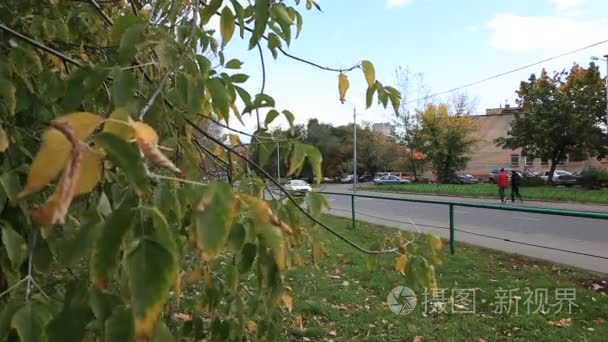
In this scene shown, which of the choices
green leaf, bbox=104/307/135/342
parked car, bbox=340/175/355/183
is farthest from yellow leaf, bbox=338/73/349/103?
parked car, bbox=340/175/355/183

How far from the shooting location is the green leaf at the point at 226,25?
1338 mm

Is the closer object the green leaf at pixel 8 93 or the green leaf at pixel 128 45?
the green leaf at pixel 128 45

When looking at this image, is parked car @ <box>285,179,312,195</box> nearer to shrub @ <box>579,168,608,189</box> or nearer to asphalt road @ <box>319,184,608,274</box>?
asphalt road @ <box>319,184,608,274</box>

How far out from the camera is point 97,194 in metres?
1.35

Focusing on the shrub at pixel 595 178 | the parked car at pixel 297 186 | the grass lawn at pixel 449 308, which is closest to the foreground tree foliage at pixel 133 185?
the parked car at pixel 297 186

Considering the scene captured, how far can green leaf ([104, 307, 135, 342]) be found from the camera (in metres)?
0.83

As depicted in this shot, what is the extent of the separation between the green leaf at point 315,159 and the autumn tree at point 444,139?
44.7m

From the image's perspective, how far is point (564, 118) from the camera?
3662 cm

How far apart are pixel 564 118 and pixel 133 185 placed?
4068 cm

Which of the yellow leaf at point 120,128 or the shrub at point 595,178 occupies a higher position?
the yellow leaf at point 120,128

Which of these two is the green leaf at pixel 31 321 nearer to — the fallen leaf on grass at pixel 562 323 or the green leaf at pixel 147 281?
the green leaf at pixel 147 281

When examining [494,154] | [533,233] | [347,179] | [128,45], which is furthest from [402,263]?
[347,179]

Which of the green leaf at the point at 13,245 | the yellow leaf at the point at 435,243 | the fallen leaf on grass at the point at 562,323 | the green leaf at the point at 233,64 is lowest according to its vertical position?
the fallen leaf on grass at the point at 562,323

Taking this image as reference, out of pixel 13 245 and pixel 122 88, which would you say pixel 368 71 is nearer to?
pixel 122 88
